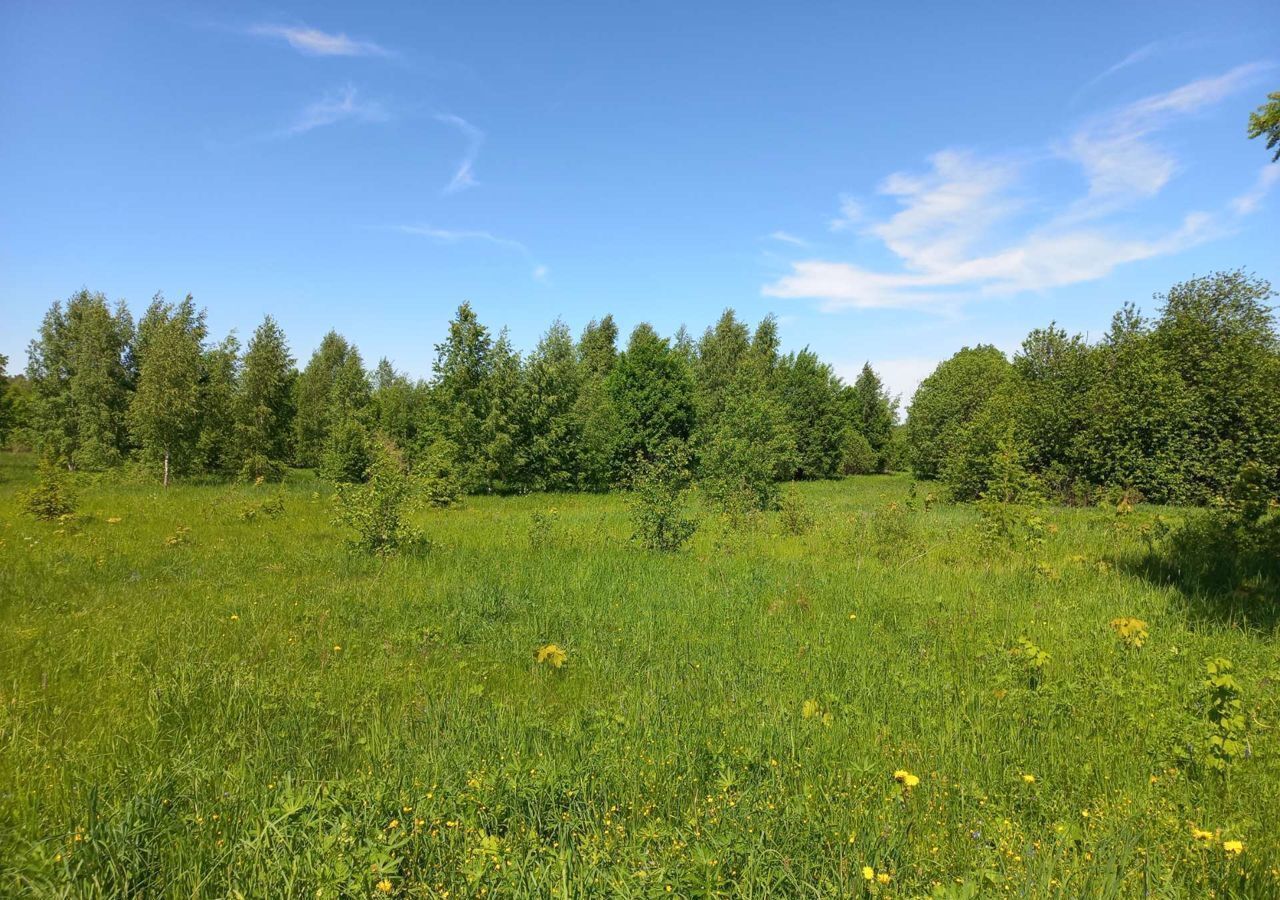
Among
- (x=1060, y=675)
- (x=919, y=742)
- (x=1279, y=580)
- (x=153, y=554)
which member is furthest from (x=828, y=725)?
(x=153, y=554)

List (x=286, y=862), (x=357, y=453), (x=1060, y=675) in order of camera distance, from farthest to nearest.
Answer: (x=357, y=453)
(x=1060, y=675)
(x=286, y=862)

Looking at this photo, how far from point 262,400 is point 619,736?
3459 cm

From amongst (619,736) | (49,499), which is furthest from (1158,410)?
(49,499)

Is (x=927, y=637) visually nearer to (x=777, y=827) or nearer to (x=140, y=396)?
(x=777, y=827)

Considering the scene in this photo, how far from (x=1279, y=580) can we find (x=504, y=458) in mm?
24392

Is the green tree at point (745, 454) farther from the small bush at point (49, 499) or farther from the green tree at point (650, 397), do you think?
the small bush at point (49, 499)

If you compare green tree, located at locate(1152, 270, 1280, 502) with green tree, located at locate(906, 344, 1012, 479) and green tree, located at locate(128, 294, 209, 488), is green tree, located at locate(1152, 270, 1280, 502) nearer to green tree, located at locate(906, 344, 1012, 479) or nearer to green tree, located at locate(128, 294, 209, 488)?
green tree, located at locate(906, 344, 1012, 479)

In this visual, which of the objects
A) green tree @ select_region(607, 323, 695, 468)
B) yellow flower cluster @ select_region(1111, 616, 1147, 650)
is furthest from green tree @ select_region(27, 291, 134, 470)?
yellow flower cluster @ select_region(1111, 616, 1147, 650)

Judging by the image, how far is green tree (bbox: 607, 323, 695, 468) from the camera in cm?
3534

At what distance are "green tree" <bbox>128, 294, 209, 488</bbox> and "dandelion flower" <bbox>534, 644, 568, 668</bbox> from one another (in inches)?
1084

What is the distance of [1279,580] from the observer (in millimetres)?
7562

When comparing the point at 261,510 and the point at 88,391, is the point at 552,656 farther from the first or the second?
the point at 88,391

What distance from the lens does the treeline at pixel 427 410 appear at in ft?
82.2

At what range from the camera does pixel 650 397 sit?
3569 cm
